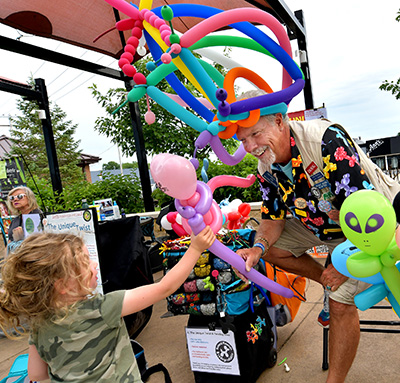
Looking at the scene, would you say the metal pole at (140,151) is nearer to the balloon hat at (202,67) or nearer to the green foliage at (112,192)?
the green foliage at (112,192)

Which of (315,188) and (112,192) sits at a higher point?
(112,192)

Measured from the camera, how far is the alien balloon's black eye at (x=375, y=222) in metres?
0.95

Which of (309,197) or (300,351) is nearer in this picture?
(309,197)

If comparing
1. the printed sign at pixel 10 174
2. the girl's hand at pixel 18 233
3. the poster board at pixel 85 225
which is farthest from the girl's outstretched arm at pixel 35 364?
the printed sign at pixel 10 174

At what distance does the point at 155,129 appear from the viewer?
21.6ft

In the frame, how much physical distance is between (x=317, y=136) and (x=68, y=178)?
22.3 metres

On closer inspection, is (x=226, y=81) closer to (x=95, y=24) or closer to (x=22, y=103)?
(x=95, y=24)

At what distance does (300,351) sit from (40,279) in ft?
5.47

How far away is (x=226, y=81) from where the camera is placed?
153 cm

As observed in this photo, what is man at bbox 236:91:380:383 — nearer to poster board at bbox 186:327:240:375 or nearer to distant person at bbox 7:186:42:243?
poster board at bbox 186:327:240:375

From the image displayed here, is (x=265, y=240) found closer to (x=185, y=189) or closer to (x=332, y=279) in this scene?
(x=332, y=279)

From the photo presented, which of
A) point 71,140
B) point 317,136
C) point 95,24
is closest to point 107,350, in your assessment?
point 317,136

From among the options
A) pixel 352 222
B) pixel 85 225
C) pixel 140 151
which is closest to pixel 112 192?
pixel 140 151

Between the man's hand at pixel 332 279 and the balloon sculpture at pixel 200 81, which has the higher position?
the balloon sculpture at pixel 200 81
